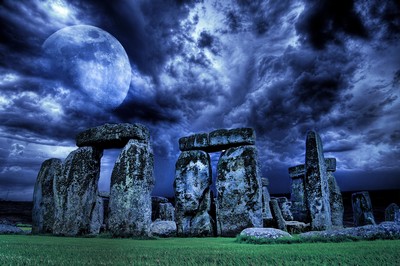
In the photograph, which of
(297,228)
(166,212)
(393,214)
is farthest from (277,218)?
(393,214)

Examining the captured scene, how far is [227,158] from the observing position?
409 inches

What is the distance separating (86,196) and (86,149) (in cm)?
157

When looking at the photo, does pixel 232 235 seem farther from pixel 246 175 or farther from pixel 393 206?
pixel 393 206

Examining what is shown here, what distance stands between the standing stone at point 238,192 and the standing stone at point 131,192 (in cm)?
277

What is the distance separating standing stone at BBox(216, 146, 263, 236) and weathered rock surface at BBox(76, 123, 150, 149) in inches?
124

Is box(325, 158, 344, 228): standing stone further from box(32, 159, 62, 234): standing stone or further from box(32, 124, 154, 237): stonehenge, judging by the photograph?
box(32, 159, 62, 234): standing stone

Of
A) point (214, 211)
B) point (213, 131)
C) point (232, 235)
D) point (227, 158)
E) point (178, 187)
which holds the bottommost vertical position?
point (232, 235)

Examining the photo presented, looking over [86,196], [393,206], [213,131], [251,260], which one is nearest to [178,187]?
[213,131]

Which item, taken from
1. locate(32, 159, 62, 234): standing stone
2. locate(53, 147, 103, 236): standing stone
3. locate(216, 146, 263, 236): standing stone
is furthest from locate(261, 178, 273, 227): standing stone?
locate(32, 159, 62, 234): standing stone

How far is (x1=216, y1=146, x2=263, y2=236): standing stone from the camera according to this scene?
9.47 metres

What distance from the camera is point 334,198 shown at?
14.4 meters

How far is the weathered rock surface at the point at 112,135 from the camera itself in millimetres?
9016

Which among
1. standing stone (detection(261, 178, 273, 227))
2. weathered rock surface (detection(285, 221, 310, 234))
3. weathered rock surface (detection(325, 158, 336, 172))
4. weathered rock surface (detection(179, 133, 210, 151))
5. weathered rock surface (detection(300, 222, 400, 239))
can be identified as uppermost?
weathered rock surface (detection(179, 133, 210, 151))

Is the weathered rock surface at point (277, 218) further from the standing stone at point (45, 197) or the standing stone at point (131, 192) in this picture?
the standing stone at point (45, 197)
